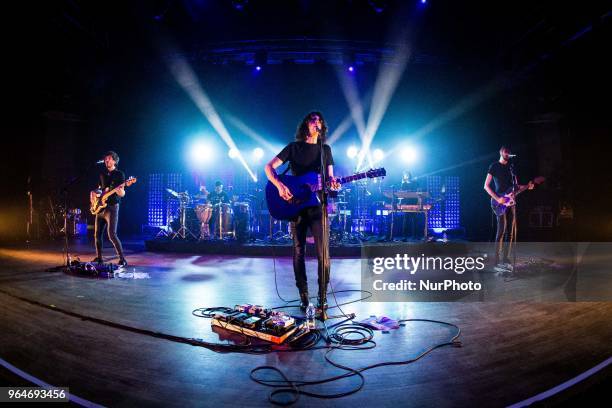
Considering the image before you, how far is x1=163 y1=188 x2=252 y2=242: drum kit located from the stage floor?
198 inches

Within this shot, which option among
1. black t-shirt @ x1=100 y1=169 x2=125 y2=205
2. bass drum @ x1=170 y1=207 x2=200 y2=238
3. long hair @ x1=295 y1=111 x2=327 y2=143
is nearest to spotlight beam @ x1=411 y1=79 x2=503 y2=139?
bass drum @ x1=170 y1=207 x2=200 y2=238

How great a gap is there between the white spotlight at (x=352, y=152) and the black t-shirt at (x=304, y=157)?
868cm

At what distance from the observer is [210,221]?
1039 centimetres

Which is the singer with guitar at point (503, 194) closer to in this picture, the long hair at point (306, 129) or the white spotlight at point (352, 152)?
the long hair at point (306, 129)

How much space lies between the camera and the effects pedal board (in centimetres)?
276

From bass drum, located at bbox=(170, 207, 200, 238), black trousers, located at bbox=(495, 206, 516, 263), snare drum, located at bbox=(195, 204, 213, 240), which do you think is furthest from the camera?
bass drum, located at bbox=(170, 207, 200, 238)

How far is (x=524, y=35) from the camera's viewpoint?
9.03 m

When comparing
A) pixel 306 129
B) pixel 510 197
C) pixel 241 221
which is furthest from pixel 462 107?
pixel 306 129

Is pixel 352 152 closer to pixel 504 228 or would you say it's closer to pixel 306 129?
pixel 504 228

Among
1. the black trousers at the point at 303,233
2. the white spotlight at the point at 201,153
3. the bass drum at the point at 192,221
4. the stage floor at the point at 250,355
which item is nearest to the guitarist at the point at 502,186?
the stage floor at the point at 250,355

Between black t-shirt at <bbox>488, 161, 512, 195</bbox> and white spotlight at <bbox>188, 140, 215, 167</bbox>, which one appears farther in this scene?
white spotlight at <bbox>188, 140, 215, 167</bbox>

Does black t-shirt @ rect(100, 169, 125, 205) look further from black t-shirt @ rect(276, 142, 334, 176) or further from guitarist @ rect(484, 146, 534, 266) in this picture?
guitarist @ rect(484, 146, 534, 266)

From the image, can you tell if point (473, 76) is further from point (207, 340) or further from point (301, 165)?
point (207, 340)

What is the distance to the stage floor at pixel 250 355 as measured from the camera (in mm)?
1968
